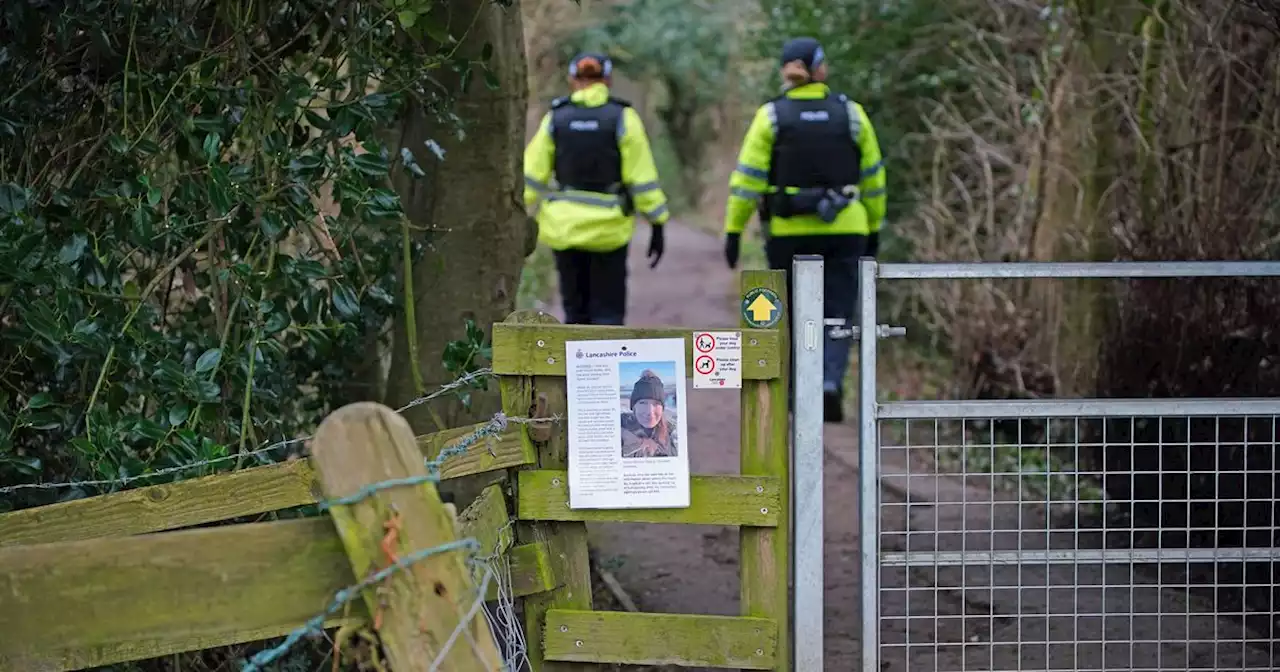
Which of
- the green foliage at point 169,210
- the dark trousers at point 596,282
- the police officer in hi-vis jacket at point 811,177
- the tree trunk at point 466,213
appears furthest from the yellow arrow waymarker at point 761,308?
the dark trousers at point 596,282

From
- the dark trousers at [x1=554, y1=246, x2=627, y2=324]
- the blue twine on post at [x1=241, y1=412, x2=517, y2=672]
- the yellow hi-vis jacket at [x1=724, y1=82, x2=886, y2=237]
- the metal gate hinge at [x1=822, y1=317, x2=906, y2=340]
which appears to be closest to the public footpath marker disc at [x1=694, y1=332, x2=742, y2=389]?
the metal gate hinge at [x1=822, y1=317, x2=906, y2=340]

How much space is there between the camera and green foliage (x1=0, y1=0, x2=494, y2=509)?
427 cm

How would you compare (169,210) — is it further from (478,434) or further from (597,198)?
(597,198)

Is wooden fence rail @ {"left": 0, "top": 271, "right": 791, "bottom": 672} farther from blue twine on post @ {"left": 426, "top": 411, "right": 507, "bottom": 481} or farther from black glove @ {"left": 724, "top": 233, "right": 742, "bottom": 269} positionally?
black glove @ {"left": 724, "top": 233, "right": 742, "bottom": 269}

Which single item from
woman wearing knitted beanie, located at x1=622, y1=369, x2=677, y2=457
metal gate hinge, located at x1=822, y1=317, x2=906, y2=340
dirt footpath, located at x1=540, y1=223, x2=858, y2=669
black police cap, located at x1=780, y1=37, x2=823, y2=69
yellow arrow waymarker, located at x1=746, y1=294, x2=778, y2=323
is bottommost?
dirt footpath, located at x1=540, y1=223, x2=858, y2=669

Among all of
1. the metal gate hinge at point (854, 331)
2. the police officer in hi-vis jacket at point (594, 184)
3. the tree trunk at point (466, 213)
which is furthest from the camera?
the police officer in hi-vis jacket at point (594, 184)

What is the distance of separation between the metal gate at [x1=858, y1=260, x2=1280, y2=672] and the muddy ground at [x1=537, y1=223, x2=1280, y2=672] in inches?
0.6

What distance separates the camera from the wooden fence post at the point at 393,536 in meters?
2.30

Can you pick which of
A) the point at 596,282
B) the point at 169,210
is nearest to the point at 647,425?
the point at 169,210

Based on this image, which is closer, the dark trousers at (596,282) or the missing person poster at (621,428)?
the missing person poster at (621,428)

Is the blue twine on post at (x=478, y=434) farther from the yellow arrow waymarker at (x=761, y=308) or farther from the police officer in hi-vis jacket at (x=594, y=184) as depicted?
the police officer in hi-vis jacket at (x=594, y=184)

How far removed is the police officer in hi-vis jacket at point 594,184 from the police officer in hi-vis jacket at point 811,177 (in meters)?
0.59

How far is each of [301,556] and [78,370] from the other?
2.47 meters

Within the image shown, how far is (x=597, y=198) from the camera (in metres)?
9.41
